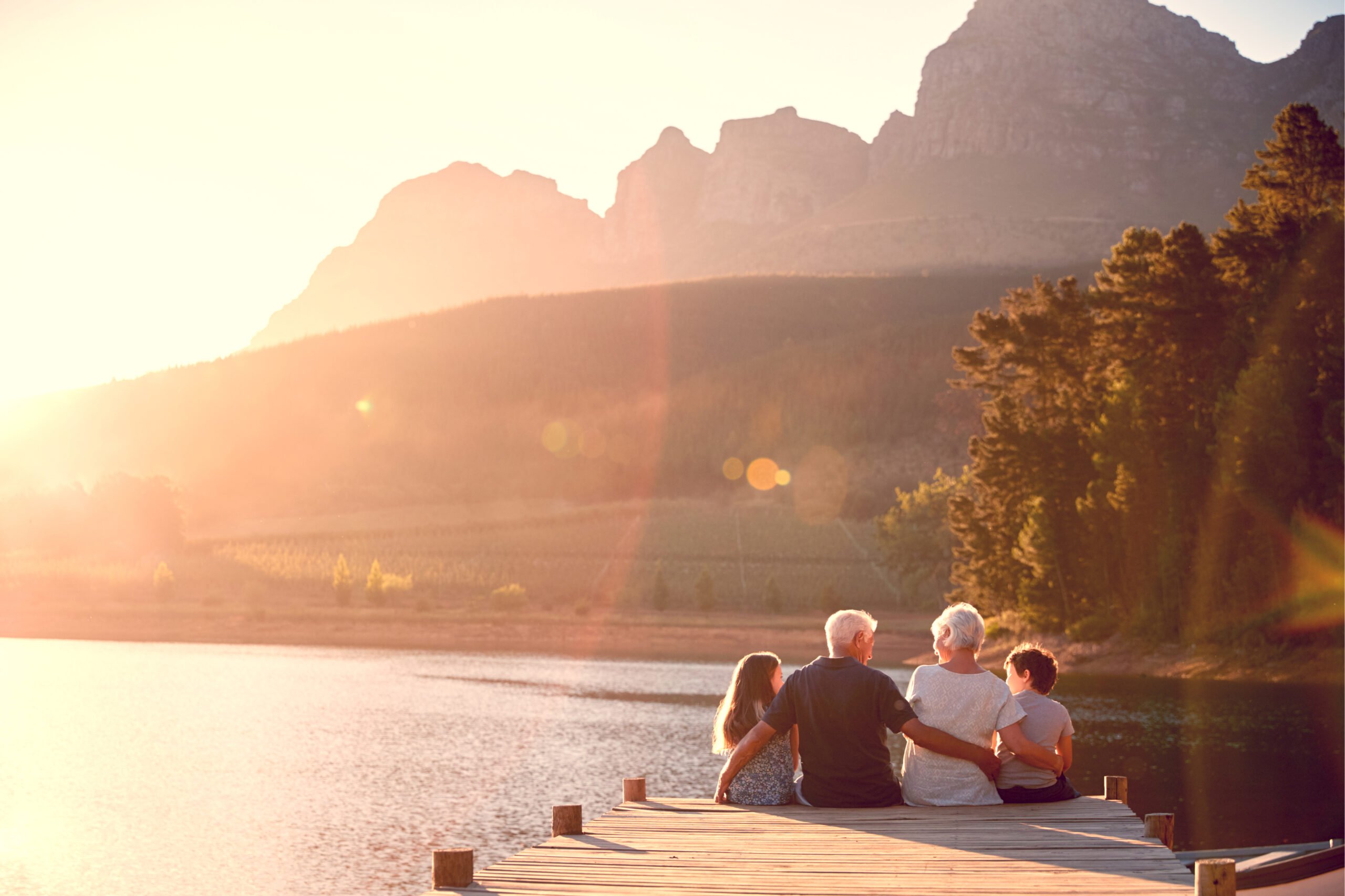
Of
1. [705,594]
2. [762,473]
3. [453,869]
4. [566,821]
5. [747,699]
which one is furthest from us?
[762,473]

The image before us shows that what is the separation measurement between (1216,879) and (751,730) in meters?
3.93

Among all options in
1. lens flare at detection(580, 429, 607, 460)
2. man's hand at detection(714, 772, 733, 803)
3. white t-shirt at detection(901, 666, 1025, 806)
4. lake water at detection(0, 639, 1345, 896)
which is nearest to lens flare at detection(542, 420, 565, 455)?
lens flare at detection(580, 429, 607, 460)

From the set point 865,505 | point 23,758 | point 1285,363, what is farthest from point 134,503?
point 1285,363

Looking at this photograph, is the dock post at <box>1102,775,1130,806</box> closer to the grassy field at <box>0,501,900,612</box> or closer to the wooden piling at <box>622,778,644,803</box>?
the wooden piling at <box>622,778,644,803</box>

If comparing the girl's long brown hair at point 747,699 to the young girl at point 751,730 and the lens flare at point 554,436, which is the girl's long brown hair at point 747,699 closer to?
the young girl at point 751,730

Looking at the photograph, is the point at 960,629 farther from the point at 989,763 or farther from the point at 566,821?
the point at 566,821

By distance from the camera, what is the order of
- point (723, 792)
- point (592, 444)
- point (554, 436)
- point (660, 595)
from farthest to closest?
point (554, 436) → point (592, 444) → point (660, 595) → point (723, 792)

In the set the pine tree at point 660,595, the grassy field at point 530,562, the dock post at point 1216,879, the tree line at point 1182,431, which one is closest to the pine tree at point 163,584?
the grassy field at point 530,562

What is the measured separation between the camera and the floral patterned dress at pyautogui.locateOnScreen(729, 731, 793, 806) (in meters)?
9.65

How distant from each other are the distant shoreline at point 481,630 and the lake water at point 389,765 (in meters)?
18.5

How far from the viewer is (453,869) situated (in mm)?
7117

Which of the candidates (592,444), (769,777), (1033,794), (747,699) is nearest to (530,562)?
(592,444)

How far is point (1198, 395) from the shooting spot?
4928 cm

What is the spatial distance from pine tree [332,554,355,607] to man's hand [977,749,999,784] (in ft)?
245
